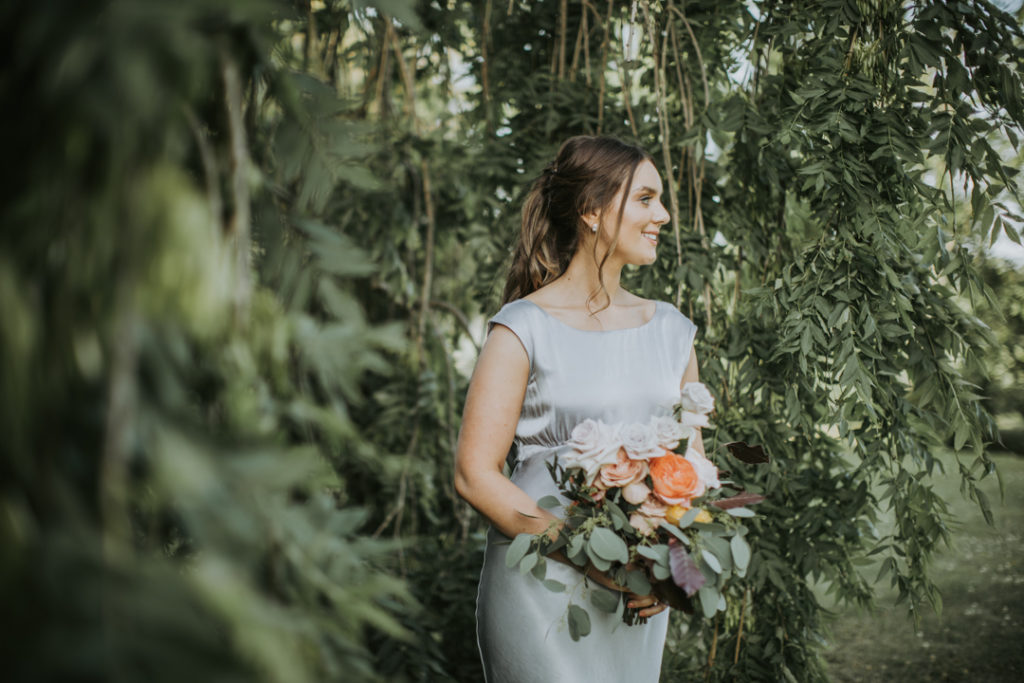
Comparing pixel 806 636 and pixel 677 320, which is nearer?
pixel 677 320

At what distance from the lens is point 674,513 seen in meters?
1.30

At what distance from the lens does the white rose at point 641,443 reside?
1328 millimetres

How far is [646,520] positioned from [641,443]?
150 millimetres

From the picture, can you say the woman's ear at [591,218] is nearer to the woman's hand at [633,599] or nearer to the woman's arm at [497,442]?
the woman's arm at [497,442]

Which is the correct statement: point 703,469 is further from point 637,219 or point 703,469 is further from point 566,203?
point 566,203

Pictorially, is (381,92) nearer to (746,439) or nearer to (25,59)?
(746,439)

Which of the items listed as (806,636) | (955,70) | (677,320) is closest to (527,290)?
(677,320)

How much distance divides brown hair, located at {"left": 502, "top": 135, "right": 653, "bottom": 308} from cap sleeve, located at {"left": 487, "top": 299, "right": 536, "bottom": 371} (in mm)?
259

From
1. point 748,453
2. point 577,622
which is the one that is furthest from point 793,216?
point 577,622

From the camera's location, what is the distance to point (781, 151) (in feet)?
6.50

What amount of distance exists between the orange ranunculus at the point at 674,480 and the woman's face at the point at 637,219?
67 centimetres

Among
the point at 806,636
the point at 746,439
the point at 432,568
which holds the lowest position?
the point at 806,636

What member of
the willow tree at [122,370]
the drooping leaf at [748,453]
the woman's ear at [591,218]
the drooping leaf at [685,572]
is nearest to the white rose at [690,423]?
the drooping leaf at [748,453]

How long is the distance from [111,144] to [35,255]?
12cm
